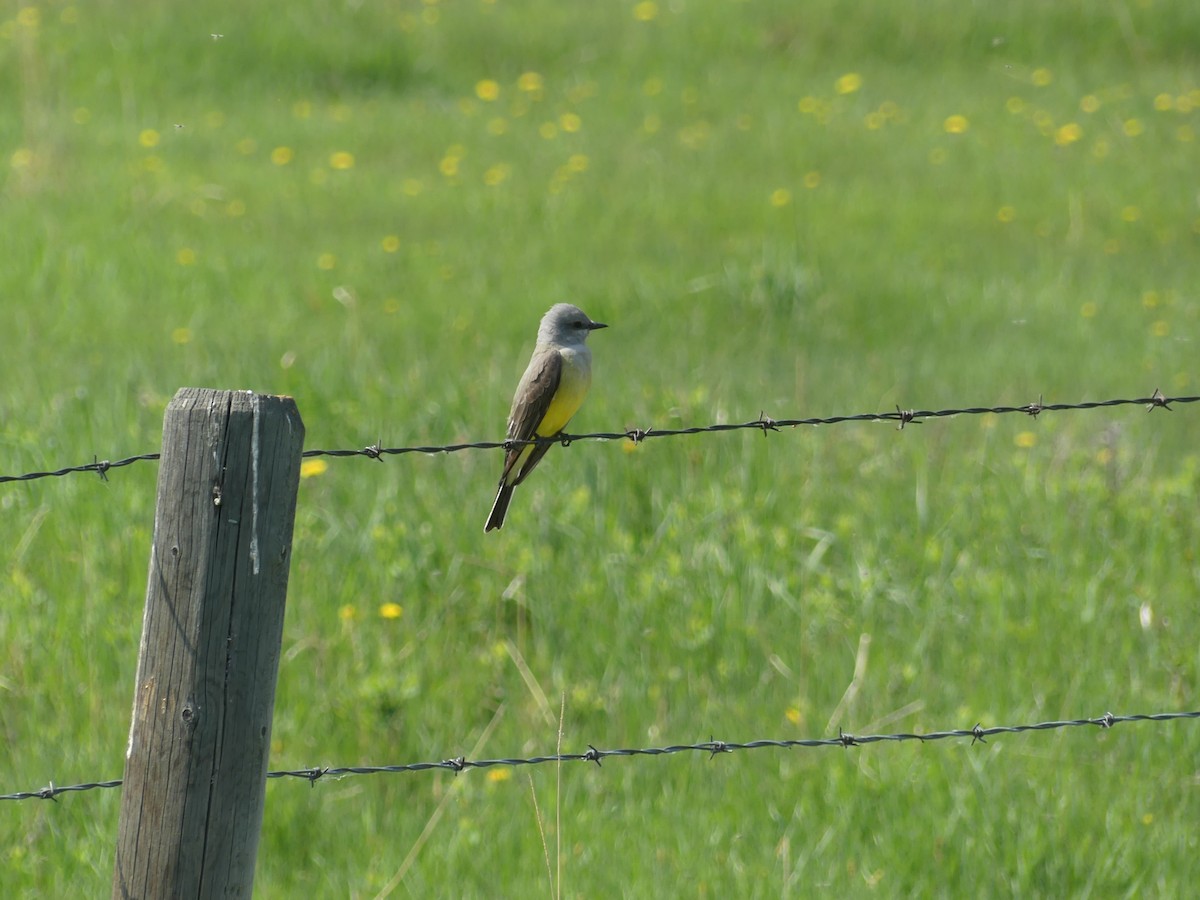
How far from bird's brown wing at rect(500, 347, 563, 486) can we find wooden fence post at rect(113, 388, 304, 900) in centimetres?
233

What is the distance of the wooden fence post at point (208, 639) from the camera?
8.27 ft

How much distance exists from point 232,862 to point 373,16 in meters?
15.5

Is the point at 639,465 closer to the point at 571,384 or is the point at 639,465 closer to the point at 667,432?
the point at 571,384

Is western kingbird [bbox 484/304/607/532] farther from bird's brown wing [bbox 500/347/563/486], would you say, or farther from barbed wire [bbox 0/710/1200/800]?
barbed wire [bbox 0/710/1200/800]

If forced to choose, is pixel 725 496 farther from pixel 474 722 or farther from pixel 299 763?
pixel 299 763

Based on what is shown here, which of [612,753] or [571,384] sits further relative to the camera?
[571,384]

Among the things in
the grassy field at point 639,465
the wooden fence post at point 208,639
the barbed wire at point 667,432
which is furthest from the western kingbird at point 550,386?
the wooden fence post at point 208,639

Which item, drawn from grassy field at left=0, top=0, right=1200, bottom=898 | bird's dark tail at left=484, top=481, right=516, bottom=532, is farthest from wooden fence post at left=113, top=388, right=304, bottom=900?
bird's dark tail at left=484, top=481, right=516, bottom=532

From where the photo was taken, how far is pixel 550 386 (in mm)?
4930

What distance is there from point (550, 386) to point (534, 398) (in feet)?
0.22

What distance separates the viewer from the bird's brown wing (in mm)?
4930

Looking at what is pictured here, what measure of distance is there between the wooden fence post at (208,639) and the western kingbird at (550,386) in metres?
2.24

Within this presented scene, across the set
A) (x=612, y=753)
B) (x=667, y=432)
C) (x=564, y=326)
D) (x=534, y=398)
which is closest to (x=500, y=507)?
(x=534, y=398)

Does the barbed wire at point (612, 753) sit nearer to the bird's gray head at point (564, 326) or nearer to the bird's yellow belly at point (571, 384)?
the bird's yellow belly at point (571, 384)
